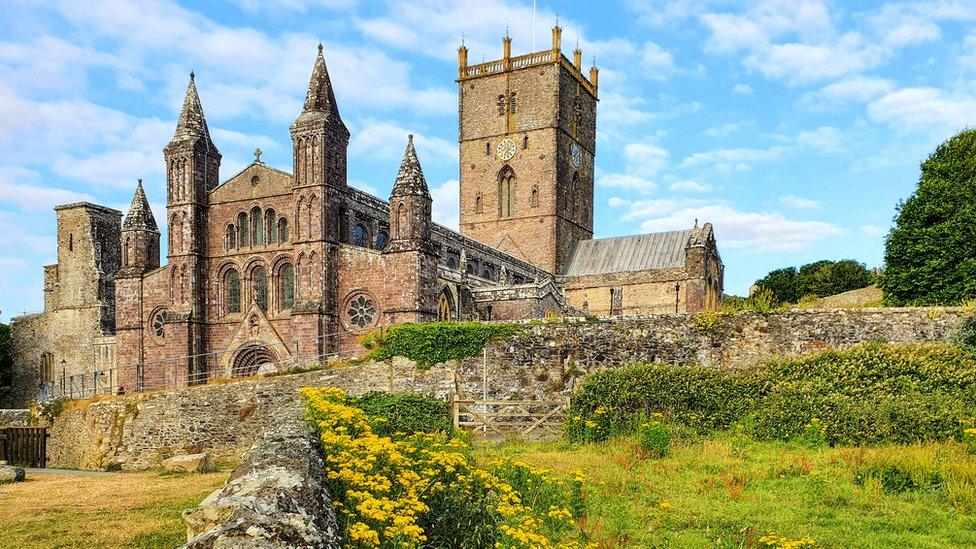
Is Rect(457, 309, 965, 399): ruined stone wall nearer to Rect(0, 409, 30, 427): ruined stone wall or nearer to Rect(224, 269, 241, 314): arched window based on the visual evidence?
Rect(224, 269, 241, 314): arched window

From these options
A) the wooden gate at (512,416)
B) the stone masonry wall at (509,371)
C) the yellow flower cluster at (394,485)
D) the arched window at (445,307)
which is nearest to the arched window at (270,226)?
the arched window at (445,307)

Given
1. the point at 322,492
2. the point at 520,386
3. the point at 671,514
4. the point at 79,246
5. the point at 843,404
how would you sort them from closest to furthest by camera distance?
1. the point at 322,492
2. the point at 671,514
3. the point at 843,404
4. the point at 520,386
5. the point at 79,246

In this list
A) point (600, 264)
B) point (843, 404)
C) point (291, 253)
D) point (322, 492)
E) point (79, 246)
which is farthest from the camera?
point (600, 264)

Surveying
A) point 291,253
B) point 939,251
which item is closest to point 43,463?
point 291,253

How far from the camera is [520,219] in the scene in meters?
Answer: 63.7

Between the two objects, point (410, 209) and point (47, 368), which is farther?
point (47, 368)

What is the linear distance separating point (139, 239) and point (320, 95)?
1254cm

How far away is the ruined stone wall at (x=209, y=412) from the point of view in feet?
89.6

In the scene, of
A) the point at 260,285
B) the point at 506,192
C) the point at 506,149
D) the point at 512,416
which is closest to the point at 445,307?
the point at 260,285

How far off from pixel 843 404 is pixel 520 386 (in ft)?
36.9

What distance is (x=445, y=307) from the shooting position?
3675cm

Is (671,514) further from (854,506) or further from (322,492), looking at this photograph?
(322,492)

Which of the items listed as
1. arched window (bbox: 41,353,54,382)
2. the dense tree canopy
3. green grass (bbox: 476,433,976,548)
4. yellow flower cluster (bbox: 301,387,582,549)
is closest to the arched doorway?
green grass (bbox: 476,433,976,548)

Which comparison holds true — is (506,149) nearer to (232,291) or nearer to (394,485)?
(232,291)
